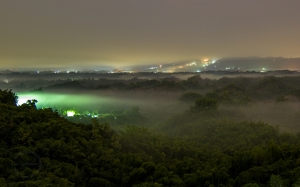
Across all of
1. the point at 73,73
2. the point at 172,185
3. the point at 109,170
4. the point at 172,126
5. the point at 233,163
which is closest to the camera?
the point at 172,185

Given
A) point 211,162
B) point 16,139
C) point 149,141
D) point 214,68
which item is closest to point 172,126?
point 149,141

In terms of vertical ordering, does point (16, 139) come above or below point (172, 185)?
above

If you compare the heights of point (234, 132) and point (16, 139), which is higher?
point (16, 139)

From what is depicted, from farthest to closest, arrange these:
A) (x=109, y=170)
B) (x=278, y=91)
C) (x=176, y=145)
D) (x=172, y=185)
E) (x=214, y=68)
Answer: (x=214, y=68) → (x=278, y=91) → (x=176, y=145) → (x=109, y=170) → (x=172, y=185)

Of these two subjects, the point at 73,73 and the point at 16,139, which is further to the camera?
the point at 73,73

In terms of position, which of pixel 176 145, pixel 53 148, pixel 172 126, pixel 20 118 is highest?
pixel 20 118

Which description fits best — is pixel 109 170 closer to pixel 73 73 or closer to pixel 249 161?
pixel 249 161

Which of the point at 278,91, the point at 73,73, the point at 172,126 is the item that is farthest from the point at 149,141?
the point at 73,73

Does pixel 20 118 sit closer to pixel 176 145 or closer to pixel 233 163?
pixel 176 145

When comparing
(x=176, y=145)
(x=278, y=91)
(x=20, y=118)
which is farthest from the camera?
(x=278, y=91)
